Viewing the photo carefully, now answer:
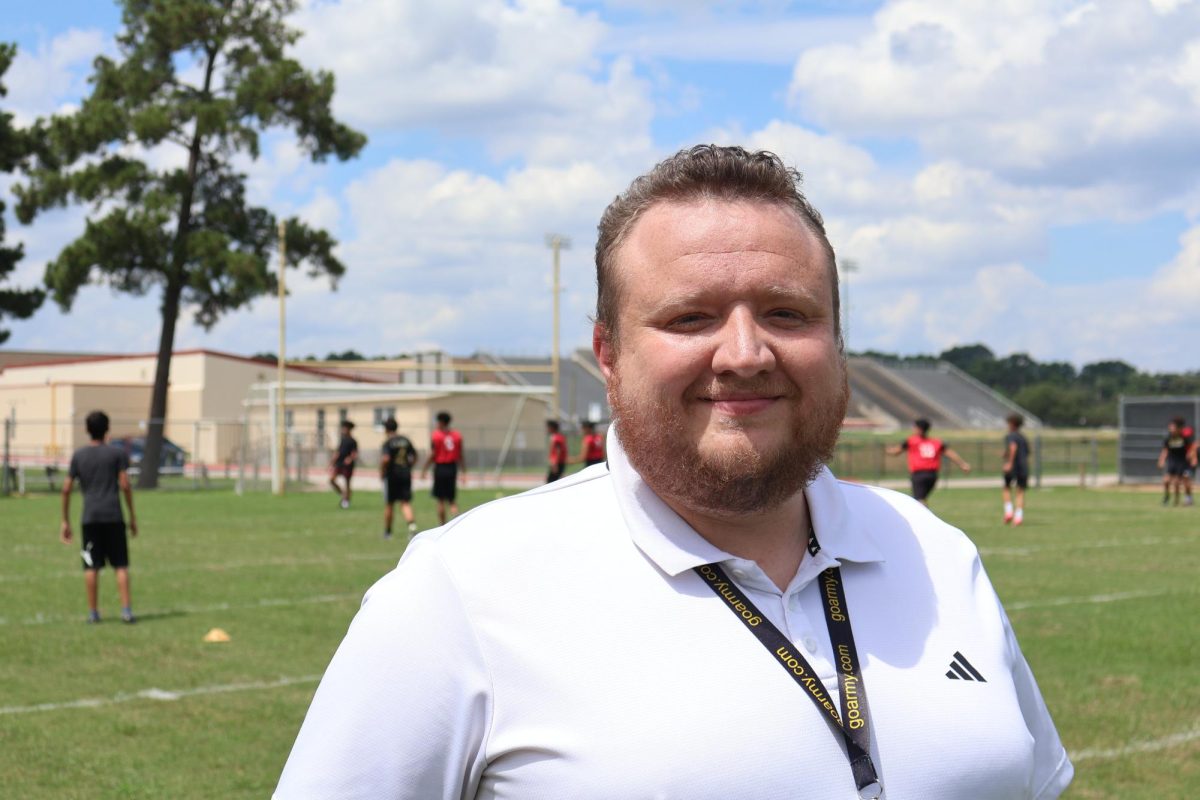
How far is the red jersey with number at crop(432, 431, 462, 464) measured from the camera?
70.1ft

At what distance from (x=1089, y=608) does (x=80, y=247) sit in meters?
31.2

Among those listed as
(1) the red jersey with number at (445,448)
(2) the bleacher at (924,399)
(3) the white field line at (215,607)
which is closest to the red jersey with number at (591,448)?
(1) the red jersey with number at (445,448)

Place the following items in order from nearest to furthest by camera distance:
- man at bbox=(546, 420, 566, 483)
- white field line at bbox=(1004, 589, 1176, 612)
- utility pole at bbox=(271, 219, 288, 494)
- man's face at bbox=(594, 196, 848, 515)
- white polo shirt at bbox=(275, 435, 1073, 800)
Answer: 1. white polo shirt at bbox=(275, 435, 1073, 800)
2. man's face at bbox=(594, 196, 848, 515)
3. white field line at bbox=(1004, 589, 1176, 612)
4. man at bbox=(546, 420, 566, 483)
5. utility pole at bbox=(271, 219, 288, 494)

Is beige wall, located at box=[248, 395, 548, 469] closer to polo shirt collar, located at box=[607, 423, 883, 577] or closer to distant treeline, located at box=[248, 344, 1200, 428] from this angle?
distant treeline, located at box=[248, 344, 1200, 428]

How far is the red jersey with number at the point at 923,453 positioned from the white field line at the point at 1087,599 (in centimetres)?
806

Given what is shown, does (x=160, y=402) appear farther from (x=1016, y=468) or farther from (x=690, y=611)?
(x=690, y=611)

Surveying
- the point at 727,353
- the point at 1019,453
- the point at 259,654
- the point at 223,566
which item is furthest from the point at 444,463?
the point at 727,353

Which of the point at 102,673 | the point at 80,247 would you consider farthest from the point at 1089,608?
→ the point at 80,247

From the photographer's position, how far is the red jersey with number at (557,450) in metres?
24.6

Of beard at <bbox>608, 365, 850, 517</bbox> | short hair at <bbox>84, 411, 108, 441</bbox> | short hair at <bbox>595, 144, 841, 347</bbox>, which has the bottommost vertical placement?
short hair at <bbox>84, 411, 108, 441</bbox>

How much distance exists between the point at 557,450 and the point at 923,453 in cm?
647

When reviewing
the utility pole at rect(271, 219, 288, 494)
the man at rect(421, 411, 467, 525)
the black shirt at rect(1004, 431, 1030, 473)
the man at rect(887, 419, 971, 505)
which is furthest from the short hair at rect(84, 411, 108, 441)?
the utility pole at rect(271, 219, 288, 494)

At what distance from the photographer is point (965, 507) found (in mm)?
28453

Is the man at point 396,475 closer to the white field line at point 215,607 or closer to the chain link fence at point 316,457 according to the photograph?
the white field line at point 215,607
